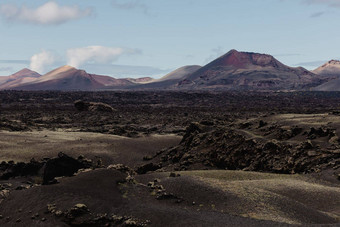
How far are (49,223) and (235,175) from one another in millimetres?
10685

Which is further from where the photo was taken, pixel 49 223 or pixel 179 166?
pixel 179 166

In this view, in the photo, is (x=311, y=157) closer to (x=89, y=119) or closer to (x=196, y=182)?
(x=196, y=182)

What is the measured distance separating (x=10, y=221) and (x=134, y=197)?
5.17 metres

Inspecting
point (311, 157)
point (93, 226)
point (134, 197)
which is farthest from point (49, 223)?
point (311, 157)

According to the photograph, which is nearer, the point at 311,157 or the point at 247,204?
the point at 247,204

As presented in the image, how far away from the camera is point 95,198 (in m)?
16.6

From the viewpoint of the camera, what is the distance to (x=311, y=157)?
24.6 m

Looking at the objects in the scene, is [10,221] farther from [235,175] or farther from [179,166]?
[179,166]

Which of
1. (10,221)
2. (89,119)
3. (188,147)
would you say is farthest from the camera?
(89,119)

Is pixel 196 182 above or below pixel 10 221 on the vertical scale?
above

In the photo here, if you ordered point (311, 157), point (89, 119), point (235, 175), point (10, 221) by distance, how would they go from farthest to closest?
1. point (89, 119)
2. point (311, 157)
3. point (235, 175)
4. point (10, 221)

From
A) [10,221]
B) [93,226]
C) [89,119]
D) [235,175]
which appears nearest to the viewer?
[93,226]

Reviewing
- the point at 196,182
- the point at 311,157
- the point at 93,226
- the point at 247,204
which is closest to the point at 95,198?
the point at 93,226

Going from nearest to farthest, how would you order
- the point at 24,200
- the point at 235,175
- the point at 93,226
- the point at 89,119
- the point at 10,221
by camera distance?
1. the point at 93,226
2. the point at 10,221
3. the point at 24,200
4. the point at 235,175
5. the point at 89,119
